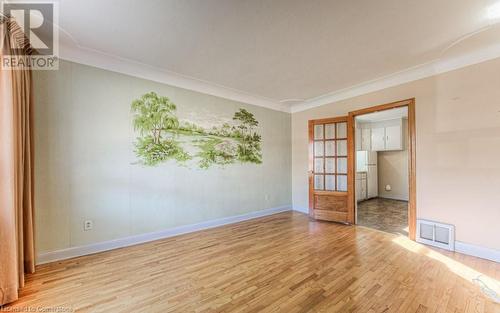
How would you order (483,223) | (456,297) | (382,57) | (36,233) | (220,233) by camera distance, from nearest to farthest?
(456,297) → (36,233) → (483,223) → (382,57) → (220,233)

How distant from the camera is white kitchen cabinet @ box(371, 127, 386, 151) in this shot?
5.92 metres

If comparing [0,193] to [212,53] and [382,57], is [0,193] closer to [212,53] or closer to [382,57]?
[212,53]

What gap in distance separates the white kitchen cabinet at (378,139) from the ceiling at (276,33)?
3362mm

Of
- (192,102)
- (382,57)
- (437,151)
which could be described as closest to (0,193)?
(192,102)

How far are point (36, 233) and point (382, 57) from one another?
4.85 meters

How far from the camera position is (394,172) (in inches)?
238

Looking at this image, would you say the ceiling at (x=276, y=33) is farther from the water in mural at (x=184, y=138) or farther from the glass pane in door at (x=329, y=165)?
the glass pane in door at (x=329, y=165)

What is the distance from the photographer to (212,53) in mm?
2590

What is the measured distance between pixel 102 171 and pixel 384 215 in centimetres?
538

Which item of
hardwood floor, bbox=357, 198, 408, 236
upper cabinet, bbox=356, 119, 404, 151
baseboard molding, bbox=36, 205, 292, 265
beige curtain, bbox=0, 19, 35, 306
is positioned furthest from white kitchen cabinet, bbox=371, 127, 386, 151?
beige curtain, bbox=0, 19, 35, 306

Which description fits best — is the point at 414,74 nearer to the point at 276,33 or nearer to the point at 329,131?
the point at 329,131

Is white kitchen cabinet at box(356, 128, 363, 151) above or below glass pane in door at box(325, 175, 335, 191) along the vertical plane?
above

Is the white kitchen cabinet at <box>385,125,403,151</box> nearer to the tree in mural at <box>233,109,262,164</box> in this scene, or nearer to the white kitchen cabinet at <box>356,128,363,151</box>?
the white kitchen cabinet at <box>356,128,363,151</box>

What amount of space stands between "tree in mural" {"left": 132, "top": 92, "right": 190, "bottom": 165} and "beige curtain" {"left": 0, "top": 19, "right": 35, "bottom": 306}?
109 centimetres
